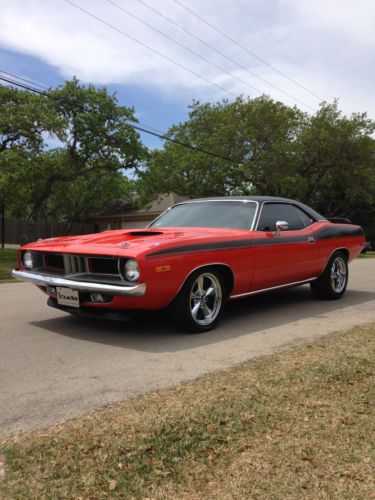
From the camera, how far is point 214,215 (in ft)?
20.2

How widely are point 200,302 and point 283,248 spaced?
1572 mm

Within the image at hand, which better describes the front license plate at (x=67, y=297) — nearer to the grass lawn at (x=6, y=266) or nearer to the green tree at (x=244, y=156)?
the grass lawn at (x=6, y=266)

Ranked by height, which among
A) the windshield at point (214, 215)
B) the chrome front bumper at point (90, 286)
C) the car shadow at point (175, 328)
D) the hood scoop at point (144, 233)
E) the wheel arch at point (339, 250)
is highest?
the windshield at point (214, 215)

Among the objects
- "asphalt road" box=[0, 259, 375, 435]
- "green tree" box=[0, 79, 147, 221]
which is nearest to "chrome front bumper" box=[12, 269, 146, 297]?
"asphalt road" box=[0, 259, 375, 435]

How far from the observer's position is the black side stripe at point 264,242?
478cm

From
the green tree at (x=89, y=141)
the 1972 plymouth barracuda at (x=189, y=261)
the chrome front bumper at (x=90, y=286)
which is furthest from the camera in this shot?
the green tree at (x=89, y=141)

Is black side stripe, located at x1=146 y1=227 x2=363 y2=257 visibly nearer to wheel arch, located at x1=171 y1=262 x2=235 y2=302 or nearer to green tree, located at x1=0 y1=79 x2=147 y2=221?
wheel arch, located at x1=171 y1=262 x2=235 y2=302

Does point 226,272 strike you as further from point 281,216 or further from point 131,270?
point 281,216

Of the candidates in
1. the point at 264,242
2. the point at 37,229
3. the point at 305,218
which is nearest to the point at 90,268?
the point at 264,242

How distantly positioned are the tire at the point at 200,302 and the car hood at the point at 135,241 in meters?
0.41

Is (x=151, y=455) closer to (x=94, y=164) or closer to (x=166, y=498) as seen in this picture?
(x=166, y=498)

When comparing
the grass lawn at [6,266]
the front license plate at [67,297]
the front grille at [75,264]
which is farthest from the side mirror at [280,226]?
the grass lawn at [6,266]

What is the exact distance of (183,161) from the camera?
29750mm

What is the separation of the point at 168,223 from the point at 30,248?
1.80 meters
